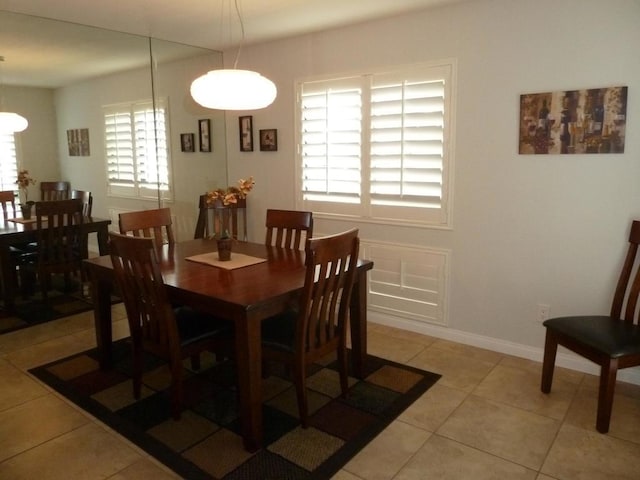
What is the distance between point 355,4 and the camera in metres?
3.08

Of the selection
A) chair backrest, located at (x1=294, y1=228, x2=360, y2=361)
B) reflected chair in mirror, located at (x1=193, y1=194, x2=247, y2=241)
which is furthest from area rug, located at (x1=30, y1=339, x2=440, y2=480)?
reflected chair in mirror, located at (x1=193, y1=194, x2=247, y2=241)

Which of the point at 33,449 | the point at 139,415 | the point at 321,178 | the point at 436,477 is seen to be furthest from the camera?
the point at 321,178

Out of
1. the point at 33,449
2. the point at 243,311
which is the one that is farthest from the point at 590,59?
the point at 33,449

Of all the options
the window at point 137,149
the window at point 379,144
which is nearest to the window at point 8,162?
the window at point 137,149

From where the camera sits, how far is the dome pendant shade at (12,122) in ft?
11.0

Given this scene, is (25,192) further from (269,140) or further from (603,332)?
(603,332)

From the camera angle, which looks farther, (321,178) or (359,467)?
(321,178)

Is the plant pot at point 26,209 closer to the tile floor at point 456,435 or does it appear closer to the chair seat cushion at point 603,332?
the tile floor at point 456,435

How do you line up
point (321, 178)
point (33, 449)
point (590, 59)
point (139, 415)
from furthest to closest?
point (321, 178) → point (590, 59) → point (139, 415) → point (33, 449)

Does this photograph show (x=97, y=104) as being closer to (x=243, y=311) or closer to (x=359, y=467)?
(x=243, y=311)

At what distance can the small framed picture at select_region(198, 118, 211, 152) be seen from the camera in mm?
4535

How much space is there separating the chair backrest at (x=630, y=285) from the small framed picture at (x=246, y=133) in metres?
3.09

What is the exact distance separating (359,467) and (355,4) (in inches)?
107

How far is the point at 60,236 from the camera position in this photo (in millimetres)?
3912
